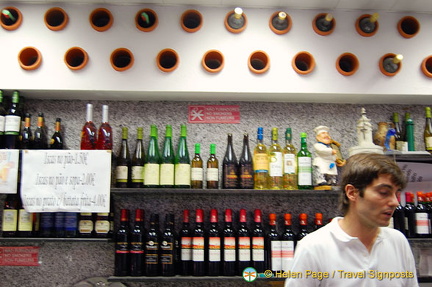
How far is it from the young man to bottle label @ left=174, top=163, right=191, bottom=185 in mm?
1103

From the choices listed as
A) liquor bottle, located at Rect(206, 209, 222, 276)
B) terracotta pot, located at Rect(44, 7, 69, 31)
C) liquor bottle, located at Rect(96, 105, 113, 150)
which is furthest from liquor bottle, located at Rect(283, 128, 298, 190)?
terracotta pot, located at Rect(44, 7, 69, 31)

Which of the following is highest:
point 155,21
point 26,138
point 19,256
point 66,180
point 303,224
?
point 155,21

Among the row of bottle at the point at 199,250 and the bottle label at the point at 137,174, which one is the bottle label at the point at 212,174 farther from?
the bottle label at the point at 137,174

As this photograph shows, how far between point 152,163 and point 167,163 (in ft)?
0.48

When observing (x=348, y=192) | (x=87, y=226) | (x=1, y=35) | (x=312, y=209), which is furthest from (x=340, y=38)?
(x=1, y=35)

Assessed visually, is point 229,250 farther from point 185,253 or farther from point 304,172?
point 304,172

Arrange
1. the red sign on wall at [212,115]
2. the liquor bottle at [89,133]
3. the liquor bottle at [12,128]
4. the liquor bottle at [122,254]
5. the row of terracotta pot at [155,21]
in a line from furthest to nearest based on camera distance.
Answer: the red sign on wall at [212,115] < the row of terracotta pot at [155,21] < the liquor bottle at [89,133] < the liquor bottle at [12,128] < the liquor bottle at [122,254]

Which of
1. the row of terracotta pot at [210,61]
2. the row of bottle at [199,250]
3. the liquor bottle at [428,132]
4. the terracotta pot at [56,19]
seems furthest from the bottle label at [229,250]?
the terracotta pot at [56,19]

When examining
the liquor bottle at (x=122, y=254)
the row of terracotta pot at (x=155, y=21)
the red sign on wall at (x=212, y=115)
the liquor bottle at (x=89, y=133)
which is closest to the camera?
the liquor bottle at (x=122, y=254)

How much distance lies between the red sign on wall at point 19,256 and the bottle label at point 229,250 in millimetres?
1245

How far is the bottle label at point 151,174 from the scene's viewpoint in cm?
241

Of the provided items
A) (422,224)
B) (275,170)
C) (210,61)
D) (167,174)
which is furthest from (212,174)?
(422,224)

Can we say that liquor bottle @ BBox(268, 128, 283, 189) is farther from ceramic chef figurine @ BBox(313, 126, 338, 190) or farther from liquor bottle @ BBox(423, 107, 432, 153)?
liquor bottle @ BBox(423, 107, 432, 153)

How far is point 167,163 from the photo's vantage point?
259cm
